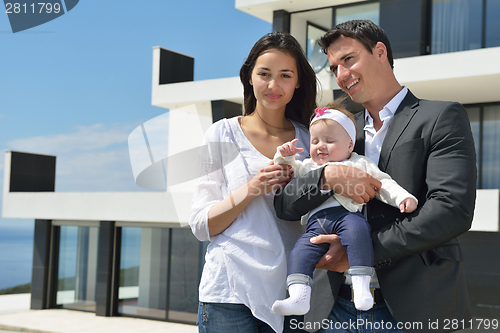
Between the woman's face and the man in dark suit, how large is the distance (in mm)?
271

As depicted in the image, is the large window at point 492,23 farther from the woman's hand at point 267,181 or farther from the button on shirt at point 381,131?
the woman's hand at point 267,181

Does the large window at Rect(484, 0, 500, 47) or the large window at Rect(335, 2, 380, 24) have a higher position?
the large window at Rect(335, 2, 380, 24)

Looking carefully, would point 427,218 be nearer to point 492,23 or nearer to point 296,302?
point 296,302

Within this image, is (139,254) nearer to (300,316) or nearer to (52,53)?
(300,316)

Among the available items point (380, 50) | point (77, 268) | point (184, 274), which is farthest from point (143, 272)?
point (380, 50)

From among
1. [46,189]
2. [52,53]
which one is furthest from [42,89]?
[46,189]

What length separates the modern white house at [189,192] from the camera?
11398 mm

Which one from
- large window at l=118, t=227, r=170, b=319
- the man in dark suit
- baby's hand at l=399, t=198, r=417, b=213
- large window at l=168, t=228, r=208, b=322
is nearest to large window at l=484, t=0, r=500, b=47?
large window at l=168, t=228, r=208, b=322

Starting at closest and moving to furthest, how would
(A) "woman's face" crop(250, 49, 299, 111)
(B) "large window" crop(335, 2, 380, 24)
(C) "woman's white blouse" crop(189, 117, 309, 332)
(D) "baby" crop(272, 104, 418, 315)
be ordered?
1. (D) "baby" crop(272, 104, 418, 315)
2. (C) "woman's white blouse" crop(189, 117, 309, 332)
3. (A) "woman's face" crop(250, 49, 299, 111)
4. (B) "large window" crop(335, 2, 380, 24)

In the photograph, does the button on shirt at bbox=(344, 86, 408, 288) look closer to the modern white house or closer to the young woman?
the young woman

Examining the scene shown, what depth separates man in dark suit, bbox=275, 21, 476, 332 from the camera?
2059 mm

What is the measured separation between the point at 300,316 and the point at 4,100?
6698cm

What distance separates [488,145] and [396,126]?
38.0ft

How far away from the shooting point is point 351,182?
7.39 ft
